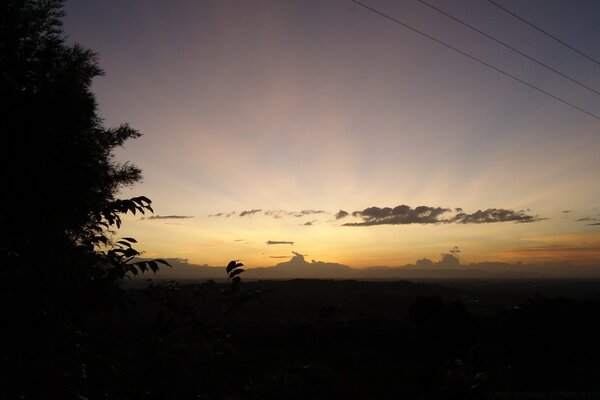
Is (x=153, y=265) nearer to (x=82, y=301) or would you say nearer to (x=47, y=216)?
(x=82, y=301)

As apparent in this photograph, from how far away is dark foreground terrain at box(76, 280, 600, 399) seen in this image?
13.0 ft

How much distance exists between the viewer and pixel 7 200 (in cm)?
679

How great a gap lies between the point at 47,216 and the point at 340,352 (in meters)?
54.6

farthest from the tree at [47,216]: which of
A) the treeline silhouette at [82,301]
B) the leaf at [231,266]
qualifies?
the leaf at [231,266]

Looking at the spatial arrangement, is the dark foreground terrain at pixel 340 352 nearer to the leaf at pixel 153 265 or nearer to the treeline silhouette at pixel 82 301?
the treeline silhouette at pixel 82 301

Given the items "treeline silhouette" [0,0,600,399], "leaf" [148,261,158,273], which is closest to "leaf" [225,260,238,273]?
"treeline silhouette" [0,0,600,399]

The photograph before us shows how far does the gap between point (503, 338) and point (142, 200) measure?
58.5 metres

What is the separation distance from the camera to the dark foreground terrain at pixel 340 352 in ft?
13.0

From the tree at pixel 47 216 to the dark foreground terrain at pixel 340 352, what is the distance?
0.57 m

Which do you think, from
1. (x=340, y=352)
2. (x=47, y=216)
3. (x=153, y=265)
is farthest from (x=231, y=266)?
(x=340, y=352)

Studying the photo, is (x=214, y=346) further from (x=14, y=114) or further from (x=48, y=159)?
(x=14, y=114)

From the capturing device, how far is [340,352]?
55156 mm

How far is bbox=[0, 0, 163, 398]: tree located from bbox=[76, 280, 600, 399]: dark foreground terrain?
565 millimetres

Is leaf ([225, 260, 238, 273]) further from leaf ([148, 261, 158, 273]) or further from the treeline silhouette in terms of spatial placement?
leaf ([148, 261, 158, 273])
